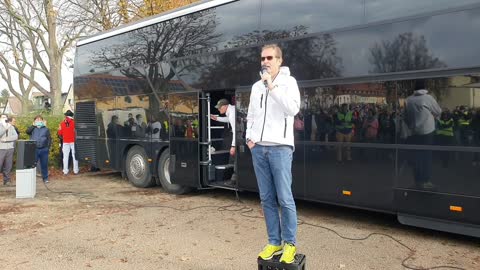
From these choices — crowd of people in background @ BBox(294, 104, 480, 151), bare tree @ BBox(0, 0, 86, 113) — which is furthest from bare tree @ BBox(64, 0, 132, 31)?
crowd of people in background @ BBox(294, 104, 480, 151)

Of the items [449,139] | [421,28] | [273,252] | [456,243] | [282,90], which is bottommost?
[456,243]

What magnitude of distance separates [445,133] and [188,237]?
361cm

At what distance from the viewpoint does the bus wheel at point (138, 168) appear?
418 inches

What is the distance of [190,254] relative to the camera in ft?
17.6

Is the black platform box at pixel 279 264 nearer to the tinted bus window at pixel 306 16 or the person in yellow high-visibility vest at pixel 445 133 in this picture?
the person in yellow high-visibility vest at pixel 445 133

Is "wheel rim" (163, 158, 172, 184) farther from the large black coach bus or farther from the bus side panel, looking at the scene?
the bus side panel

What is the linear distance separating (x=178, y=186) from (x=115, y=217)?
8.17ft

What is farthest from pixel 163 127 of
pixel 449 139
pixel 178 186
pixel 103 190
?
pixel 449 139

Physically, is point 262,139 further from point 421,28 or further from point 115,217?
point 115,217

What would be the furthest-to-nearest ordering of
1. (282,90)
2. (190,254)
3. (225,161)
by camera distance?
(225,161), (190,254), (282,90)

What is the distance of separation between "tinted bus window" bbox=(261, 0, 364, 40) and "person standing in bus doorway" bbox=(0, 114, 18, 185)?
7.30m

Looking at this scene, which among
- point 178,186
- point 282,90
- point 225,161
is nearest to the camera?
point 282,90

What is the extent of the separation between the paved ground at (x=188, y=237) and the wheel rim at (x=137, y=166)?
5.28 feet

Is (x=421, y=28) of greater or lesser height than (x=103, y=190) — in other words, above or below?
above
